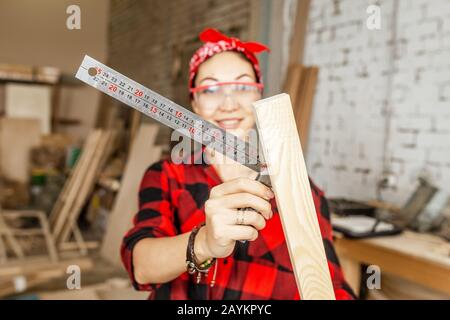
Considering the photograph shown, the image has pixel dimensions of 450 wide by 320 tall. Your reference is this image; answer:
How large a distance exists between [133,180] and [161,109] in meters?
2.60

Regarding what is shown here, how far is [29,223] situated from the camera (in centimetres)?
429

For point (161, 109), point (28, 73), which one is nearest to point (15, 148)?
point (28, 73)

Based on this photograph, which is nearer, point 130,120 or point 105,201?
point 105,201

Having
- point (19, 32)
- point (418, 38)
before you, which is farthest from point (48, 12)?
point (418, 38)

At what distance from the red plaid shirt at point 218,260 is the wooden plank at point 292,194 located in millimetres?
522

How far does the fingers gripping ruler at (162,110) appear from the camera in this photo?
60cm

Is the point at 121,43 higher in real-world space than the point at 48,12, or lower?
lower

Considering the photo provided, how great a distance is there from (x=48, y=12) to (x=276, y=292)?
7.15 metres

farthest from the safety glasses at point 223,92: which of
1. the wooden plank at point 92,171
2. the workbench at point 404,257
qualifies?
the wooden plank at point 92,171

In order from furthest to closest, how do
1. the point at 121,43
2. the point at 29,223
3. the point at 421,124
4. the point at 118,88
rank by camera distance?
the point at 121,43 < the point at 29,223 < the point at 421,124 < the point at 118,88

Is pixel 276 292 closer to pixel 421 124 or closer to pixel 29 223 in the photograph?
pixel 421 124

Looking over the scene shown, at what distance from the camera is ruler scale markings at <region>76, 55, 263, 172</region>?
599 millimetres

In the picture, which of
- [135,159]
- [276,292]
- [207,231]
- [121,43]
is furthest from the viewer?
[121,43]
